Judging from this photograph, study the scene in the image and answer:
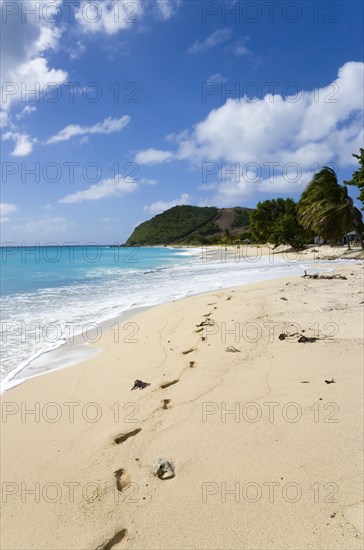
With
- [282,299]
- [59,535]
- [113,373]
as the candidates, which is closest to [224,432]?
[59,535]

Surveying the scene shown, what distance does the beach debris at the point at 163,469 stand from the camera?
9.12 feet

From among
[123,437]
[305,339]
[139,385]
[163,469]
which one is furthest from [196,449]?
[305,339]

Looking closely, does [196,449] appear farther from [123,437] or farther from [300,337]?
[300,337]

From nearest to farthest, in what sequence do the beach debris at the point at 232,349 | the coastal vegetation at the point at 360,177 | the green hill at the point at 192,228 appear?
the beach debris at the point at 232,349
the coastal vegetation at the point at 360,177
the green hill at the point at 192,228

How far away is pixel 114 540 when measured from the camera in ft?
7.49

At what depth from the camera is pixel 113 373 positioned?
17.5ft

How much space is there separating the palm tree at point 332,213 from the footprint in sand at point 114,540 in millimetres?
37939

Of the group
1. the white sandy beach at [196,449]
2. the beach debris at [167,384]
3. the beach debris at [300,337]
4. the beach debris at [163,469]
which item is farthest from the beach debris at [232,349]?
the beach debris at [163,469]

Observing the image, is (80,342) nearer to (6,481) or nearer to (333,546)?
(6,481)

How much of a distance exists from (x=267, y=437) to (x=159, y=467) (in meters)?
1.00

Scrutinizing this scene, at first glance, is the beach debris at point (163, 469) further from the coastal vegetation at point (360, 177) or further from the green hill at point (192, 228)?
the green hill at point (192, 228)

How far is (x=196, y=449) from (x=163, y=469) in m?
0.38

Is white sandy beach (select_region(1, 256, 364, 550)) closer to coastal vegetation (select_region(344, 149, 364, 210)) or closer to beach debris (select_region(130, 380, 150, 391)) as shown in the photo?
beach debris (select_region(130, 380, 150, 391))

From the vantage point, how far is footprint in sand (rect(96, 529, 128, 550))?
224 cm
